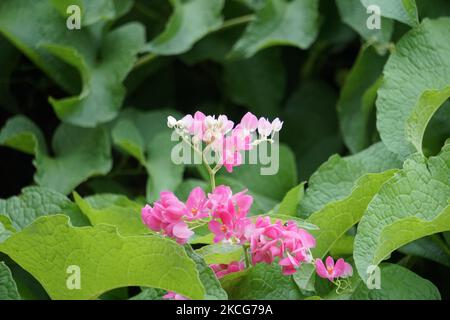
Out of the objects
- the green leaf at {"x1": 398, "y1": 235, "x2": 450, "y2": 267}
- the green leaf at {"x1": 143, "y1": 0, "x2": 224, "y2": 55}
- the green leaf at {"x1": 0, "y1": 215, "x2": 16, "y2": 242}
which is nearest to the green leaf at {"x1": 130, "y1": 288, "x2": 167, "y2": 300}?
the green leaf at {"x1": 0, "y1": 215, "x2": 16, "y2": 242}

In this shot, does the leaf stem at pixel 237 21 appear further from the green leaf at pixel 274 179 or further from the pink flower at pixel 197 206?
the pink flower at pixel 197 206

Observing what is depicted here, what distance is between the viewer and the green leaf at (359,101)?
3.89 feet

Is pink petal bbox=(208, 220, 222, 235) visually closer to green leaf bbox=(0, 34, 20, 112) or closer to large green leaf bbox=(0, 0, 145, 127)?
large green leaf bbox=(0, 0, 145, 127)

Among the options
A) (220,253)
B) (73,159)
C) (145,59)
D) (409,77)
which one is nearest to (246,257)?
(220,253)

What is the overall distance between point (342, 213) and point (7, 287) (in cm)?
34

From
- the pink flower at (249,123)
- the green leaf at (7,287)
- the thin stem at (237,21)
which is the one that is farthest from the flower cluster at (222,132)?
the thin stem at (237,21)

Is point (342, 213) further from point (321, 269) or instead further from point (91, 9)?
point (91, 9)

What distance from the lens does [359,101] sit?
4.08 feet

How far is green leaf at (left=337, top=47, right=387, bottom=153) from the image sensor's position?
119 centimetres

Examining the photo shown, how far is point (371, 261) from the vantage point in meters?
0.77
